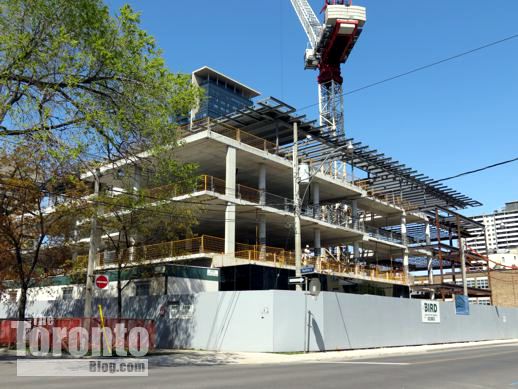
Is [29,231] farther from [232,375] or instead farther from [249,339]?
[232,375]

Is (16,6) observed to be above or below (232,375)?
above

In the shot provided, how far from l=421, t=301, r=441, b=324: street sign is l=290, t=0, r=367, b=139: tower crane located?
33.0 m

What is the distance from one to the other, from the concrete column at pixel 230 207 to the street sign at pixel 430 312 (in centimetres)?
1250

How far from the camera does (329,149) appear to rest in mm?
39062

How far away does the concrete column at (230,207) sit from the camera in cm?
3219

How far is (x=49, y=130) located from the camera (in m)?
14.8

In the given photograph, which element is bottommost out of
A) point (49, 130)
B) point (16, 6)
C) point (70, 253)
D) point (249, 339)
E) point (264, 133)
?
point (249, 339)

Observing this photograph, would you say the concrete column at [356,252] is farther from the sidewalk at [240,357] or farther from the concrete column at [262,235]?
the sidewalk at [240,357]

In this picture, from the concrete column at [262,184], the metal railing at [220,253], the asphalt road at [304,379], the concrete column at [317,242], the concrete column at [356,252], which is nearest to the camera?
the asphalt road at [304,379]

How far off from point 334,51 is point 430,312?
43.6 meters

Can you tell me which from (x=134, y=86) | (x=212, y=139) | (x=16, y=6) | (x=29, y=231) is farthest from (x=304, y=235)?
(x=16, y=6)

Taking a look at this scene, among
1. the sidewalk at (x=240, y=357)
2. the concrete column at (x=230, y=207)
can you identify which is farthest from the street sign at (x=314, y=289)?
the concrete column at (x=230, y=207)

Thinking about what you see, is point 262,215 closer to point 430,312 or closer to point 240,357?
point 430,312

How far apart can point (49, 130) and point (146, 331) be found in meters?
12.1
